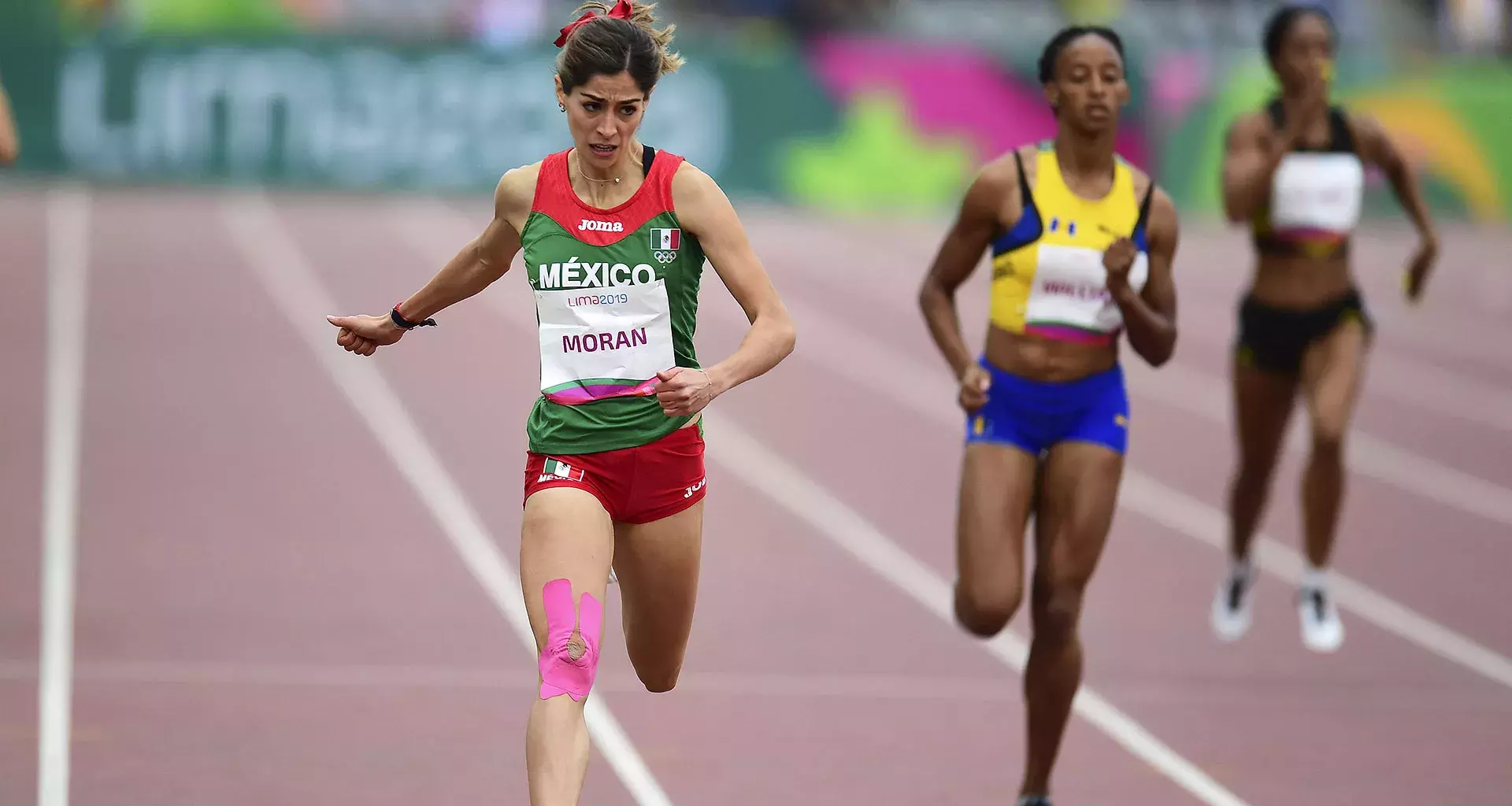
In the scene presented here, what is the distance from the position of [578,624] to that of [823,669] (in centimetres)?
347


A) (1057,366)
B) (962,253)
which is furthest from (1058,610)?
(962,253)

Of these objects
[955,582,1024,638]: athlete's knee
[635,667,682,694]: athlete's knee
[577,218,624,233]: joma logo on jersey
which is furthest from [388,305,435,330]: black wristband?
[955,582,1024,638]: athlete's knee

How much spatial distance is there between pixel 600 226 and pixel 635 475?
0.57 m

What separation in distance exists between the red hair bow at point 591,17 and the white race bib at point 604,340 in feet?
1.85

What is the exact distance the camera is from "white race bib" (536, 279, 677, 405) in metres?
5.01

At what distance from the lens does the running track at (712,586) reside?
6.93 metres

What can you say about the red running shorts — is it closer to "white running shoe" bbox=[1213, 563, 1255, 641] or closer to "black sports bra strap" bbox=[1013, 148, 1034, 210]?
"black sports bra strap" bbox=[1013, 148, 1034, 210]

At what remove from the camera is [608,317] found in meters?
5.02

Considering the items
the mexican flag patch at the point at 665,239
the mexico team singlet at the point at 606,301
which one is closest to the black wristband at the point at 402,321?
the mexico team singlet at the point at 606,301

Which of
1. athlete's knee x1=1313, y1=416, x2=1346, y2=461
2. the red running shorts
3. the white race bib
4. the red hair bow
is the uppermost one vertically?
the red hair bow

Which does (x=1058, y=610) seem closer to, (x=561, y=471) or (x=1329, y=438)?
A: (x=561, y=471)

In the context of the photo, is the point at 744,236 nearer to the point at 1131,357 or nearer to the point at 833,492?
the point at 833,492

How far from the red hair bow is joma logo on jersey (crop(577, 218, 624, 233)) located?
1.29 feet

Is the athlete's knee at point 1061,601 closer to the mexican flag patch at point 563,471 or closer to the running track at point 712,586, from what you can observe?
the running track at point 712,586
